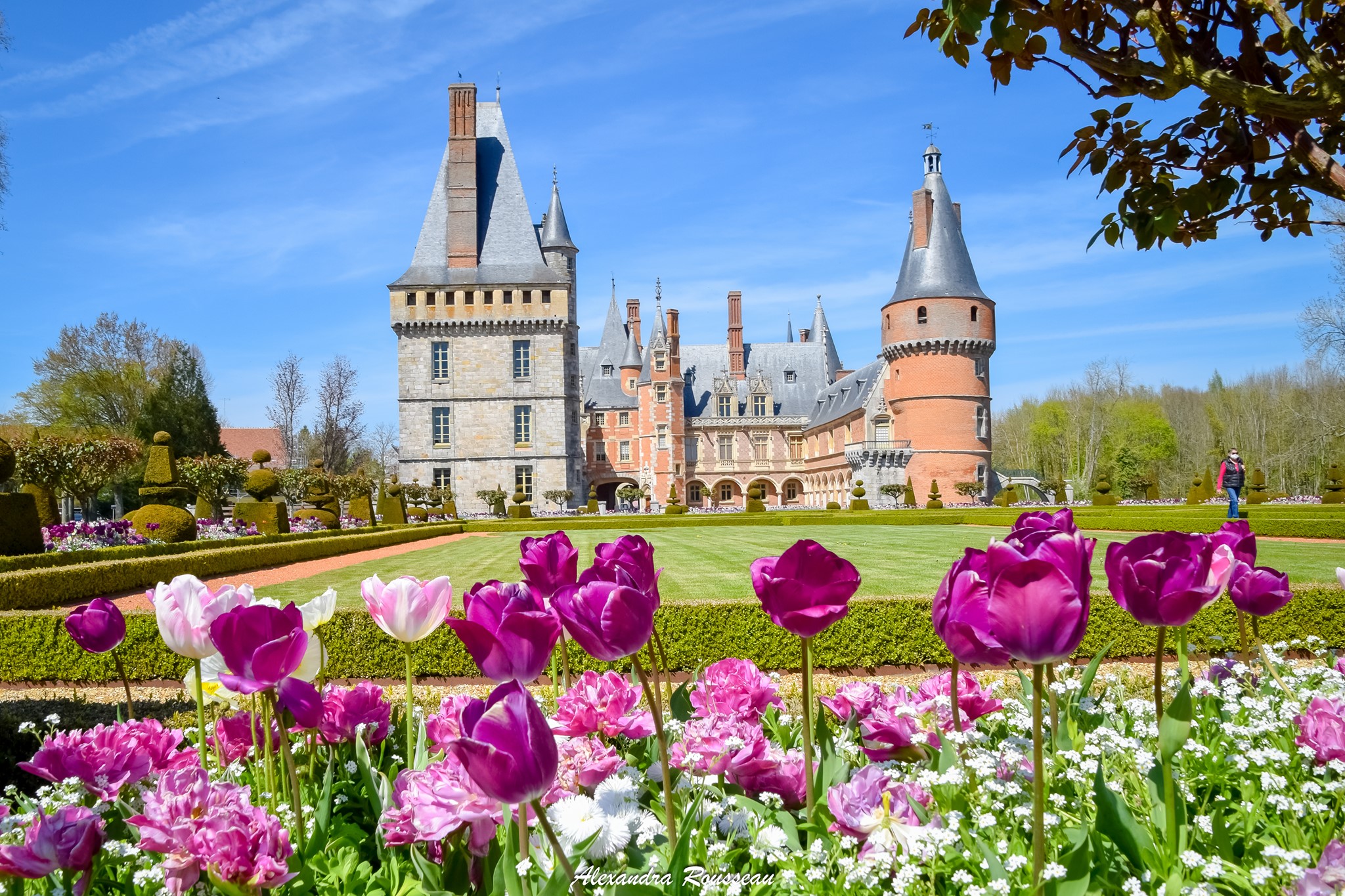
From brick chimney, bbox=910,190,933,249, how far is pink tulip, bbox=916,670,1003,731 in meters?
38.6

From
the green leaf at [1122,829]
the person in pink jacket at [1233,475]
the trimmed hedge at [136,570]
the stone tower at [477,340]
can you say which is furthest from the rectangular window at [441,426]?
the green leaf at [1122,829]

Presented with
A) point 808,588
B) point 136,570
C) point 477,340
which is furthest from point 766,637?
point 477,340

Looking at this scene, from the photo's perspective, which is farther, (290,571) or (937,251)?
(937,251)

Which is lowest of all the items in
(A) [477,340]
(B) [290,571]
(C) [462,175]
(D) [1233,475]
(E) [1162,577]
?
(B) [290,571]

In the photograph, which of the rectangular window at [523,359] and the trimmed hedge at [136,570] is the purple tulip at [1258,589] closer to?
the trimmed hedge at [136,570]

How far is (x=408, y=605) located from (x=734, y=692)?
0.85 metres

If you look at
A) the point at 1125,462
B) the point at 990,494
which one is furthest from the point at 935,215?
the point at 1125,462

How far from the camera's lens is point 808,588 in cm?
150

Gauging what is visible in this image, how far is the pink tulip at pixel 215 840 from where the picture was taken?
1.24 m

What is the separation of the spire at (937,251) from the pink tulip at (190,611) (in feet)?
126

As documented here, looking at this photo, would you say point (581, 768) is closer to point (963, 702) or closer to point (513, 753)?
point (513, 753)

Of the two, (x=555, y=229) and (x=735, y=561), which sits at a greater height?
(x=555, y=229)

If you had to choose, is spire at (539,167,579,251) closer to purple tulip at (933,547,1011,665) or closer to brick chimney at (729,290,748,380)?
brick chimney at (729,290,748,380)

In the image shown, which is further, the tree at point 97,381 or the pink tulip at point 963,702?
the tree at point 97,381
